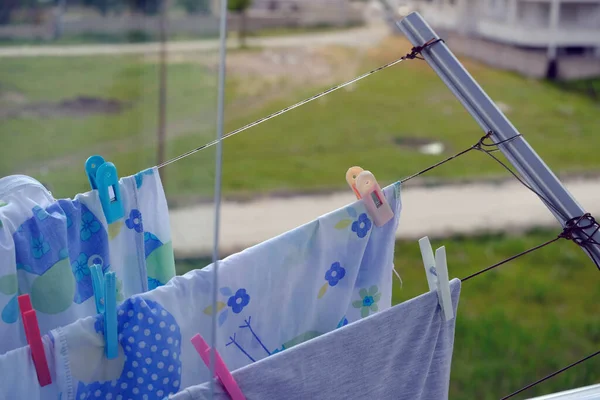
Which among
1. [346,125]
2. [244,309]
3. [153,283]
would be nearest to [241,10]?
[346,125]

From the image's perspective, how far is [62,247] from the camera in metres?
0.58

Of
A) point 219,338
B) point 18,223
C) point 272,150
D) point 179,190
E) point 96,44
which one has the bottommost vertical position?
point 219,338

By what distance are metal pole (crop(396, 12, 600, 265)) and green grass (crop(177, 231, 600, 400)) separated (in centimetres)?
102

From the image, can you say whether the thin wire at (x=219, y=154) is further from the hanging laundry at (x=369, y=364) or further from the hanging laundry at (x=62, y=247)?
the hanging laundry at (x=62, y=247)

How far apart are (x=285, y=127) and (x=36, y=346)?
3224 mm

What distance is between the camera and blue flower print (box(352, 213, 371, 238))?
2.01ft

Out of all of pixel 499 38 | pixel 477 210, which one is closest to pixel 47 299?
pixel 477 210

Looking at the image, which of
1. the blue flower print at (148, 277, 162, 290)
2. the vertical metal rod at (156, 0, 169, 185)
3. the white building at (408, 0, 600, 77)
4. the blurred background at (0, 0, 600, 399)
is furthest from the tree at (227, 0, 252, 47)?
the blue flower print at (148, 277, 162, 290)

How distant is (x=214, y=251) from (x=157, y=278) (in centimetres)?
30

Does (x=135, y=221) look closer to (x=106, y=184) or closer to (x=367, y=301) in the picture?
(x=106, y=184)

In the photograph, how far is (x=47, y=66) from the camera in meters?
2.87

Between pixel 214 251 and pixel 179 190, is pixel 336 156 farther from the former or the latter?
pixel 214 251

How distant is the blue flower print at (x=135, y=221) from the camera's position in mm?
645

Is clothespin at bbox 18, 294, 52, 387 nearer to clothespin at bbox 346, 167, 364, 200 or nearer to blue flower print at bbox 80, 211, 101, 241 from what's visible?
blue flower print at bbox 80, 211, 101, 241
